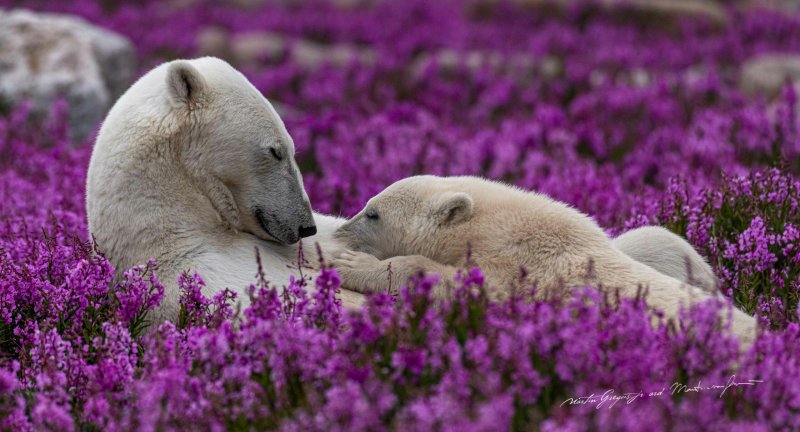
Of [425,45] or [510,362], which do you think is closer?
[510,362]

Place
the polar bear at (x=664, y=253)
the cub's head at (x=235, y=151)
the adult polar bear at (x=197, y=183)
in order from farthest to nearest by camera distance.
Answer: the polar bear at (x=664, y=253)
the cub's head at (x=235, y=151)
the adult polar bear at (x=197, y=183)

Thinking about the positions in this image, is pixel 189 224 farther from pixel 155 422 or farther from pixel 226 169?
pixel 155 422

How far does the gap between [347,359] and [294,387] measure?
0.23m

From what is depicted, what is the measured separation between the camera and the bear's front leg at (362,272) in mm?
4957

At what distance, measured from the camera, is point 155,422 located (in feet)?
10.7

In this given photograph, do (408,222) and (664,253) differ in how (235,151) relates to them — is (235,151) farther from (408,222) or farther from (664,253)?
(664,253)

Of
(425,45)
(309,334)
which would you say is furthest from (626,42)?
(309,334)

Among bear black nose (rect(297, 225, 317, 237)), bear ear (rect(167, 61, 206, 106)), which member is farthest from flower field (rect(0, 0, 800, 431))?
bear ear (rect(167, 61, 206, 106))

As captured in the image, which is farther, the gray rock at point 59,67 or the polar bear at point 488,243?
the gray rock at point 59,67

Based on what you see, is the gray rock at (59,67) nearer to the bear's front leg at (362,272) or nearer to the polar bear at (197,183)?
the polar bear at (197,183)

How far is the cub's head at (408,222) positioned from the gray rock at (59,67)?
6448mm
